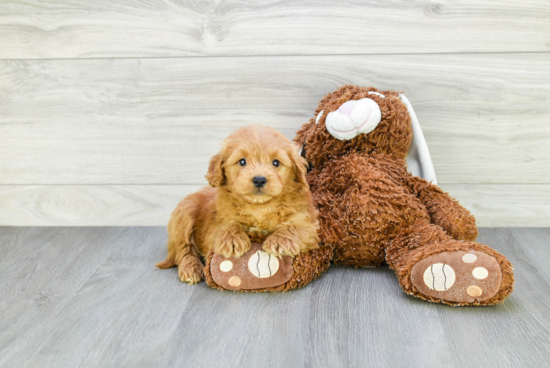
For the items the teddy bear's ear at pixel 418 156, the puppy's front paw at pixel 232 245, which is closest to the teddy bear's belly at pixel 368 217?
the teddy bear's ear at pixel 418 156

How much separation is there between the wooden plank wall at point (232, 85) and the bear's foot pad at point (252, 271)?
0.57m

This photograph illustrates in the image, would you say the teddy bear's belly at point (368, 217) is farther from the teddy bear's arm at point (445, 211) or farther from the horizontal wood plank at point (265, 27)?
the horizontal wood plank at point (265, 27)

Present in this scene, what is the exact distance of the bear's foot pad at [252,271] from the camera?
1164mm

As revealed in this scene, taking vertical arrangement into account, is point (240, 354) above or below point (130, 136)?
below

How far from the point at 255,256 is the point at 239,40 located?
767 mm

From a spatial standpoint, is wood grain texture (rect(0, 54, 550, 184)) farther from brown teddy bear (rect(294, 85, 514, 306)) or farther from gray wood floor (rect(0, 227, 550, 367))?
gray wood floor (rect(0, 227, 550, 367))

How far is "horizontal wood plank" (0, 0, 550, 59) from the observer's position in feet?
4.93

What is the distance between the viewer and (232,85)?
1604 millimetres

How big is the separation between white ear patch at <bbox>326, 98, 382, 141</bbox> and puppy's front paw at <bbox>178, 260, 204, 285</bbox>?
52 centimetres

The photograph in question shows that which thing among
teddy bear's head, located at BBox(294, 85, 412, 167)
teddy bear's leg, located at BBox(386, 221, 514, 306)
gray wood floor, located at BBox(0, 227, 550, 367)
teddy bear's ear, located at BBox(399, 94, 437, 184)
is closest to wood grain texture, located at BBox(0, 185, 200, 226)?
gray wood floor, located at BBox(0, 227, 550, 367)

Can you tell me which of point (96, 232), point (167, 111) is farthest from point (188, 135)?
point (96, 232)

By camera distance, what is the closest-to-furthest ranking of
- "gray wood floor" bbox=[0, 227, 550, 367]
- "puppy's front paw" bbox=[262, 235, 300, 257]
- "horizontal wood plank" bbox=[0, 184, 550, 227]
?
"gray wood floor" bbox=[0, 227, 550, 367] < "puppy's front paw" bbox=[262, 235, 300, 257] < "horizontal wood plank" bbox=[0, 184, 550, 227]

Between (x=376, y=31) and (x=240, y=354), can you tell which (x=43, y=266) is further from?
(x=376, y=31)

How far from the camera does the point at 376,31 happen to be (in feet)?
5.02
